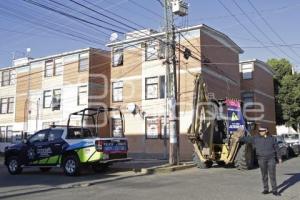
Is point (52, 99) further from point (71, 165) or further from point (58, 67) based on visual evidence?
point (71, 165)

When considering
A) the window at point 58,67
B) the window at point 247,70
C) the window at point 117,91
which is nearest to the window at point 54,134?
the window at point 117,91

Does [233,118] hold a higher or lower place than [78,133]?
higher

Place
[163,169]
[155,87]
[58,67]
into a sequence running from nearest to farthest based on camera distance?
1. [163,169]
2. [155,87]
3. [58,67]

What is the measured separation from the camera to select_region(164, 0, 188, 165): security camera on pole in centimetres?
1938

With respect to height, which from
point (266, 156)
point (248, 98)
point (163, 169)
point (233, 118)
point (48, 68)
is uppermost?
point (48, 68)

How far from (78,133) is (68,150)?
98cm

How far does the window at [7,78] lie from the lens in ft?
149

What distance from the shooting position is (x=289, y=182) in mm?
13844

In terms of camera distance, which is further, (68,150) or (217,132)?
(217,132)

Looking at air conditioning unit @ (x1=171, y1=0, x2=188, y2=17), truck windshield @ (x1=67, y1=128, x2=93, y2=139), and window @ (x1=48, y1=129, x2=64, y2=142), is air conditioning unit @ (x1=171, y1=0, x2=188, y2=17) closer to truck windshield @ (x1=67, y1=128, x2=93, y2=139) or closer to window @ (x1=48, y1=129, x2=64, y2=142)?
truck windshield @ (x1=67, y1=128, x2=93, y2=139)

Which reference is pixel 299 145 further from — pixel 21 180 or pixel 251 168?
pixel 21 180

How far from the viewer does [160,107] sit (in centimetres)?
3306

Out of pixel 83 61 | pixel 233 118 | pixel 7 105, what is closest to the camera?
pixel 233 118

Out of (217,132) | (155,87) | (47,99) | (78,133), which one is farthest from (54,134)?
(47,99)
